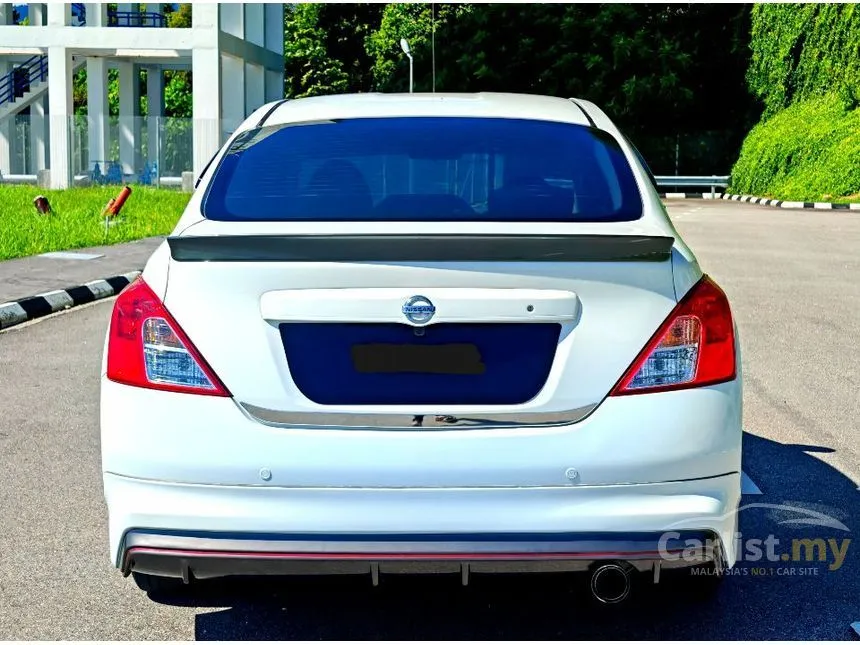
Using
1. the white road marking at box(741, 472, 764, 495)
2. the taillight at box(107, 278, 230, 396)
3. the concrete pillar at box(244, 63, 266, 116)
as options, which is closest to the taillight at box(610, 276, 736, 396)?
the taillight at box(107, 278, 230, 396)

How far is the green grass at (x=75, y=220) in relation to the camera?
1781cm

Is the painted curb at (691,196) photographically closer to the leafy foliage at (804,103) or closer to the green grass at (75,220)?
the leafy foliage at (804,103)

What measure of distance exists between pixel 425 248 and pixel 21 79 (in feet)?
132

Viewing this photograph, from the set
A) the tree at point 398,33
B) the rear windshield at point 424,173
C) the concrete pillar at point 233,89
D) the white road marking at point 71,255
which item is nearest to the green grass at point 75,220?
the white road marking at point 71,255

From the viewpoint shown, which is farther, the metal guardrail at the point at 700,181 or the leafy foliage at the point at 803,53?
the metal guardrail at the point at 700,181

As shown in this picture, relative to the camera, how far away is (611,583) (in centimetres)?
370

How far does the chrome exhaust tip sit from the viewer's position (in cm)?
338

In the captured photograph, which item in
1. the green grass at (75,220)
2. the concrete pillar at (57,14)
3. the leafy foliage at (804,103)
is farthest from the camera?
the leafy foliage at (804,103)

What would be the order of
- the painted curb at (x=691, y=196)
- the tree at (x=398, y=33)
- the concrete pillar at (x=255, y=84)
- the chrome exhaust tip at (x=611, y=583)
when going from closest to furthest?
the chrome exhaust tip at (x=611, y=583) < the concrete pillar at (x=255, y=84) < the painted curb at (x=691, y=196) < the tree at (x=398, y=33)

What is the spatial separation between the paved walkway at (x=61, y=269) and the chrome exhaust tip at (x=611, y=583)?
906 centimetres

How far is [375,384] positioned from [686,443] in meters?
0.79

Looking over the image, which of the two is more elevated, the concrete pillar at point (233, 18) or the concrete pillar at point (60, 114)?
the concrete pillar at point (233, 18)

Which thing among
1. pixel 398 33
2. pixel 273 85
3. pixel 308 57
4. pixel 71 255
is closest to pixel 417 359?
pixel 71 255

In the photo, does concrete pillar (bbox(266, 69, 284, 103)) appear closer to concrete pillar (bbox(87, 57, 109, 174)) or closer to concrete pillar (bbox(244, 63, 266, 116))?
concrete pillar (bbox(244, 63, 266, 116))
